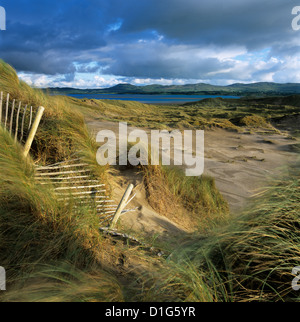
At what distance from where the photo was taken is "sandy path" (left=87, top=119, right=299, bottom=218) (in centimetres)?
664

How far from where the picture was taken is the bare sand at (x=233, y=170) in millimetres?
3975

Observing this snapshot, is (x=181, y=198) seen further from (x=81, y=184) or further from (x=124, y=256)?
(x=124, y=256)

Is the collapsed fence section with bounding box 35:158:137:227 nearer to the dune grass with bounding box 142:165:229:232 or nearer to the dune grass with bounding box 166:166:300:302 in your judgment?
the dune grass with bounding box 142:165:229:232

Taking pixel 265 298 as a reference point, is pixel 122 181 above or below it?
above

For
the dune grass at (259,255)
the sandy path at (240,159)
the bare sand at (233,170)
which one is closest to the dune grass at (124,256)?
the dune grass at (259,255)

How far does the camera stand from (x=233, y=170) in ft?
27.4

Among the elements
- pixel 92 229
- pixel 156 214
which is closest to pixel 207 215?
pixel 156 214

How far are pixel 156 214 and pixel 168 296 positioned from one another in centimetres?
274

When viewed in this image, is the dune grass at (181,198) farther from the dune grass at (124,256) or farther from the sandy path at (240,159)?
the dune grass at (124,256)

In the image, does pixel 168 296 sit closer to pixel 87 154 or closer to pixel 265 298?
pixel 265 298

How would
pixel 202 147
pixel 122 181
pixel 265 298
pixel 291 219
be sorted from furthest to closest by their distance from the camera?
1. pixel 202 147
2. pixel 122 181
3. pixel 291 219
4. pixel 265 298

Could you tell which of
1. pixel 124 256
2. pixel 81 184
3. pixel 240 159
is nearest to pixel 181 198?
pixel 81 184

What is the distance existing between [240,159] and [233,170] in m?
1.75
